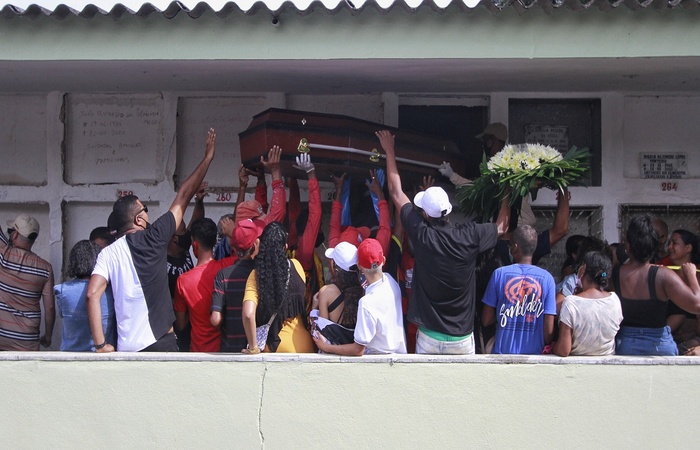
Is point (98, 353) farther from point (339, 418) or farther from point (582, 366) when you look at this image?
point (582, 366)

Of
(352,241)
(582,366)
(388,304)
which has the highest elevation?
(352,241)

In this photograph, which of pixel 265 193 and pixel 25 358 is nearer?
pixel 25 358

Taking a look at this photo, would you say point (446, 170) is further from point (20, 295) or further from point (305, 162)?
point (20, 295)

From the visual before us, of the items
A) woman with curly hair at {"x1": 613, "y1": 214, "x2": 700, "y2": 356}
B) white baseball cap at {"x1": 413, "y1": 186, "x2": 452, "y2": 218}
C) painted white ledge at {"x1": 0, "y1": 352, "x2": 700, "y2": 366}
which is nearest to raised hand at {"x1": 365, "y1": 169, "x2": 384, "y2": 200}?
white baseball cap at {"x1": 413, "y1": 186, "x2": 452, "y2": 218}

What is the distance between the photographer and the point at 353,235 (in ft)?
19.0

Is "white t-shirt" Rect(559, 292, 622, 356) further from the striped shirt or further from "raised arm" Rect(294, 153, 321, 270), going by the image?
the striped shirt

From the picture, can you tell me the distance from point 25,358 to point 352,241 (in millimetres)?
2296

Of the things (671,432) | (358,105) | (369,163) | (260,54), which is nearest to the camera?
(671,432)

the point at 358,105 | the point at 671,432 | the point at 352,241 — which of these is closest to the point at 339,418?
the point at 352,241

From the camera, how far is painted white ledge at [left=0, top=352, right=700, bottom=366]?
4938 mm

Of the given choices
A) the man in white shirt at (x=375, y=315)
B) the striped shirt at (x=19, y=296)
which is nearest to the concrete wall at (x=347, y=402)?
the man in white shirt at (x=375, y=315)

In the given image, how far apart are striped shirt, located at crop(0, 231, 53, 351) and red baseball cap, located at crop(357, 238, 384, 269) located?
2.82m

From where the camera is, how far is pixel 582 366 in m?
4.95

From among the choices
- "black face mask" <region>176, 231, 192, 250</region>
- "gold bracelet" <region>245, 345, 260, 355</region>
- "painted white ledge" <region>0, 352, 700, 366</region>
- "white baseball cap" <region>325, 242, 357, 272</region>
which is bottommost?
"painted white ledge" <region>0, 352, 700, 366</region>
